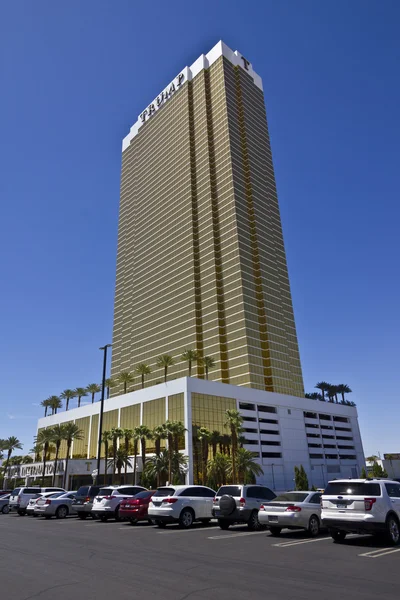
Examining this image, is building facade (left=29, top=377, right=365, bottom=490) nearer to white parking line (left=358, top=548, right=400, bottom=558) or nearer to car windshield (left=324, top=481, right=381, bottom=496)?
car windshield (left=324, top=481, right=381, bottom=496)

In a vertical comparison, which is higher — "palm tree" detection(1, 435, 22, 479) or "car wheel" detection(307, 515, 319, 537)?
"palm tree" detection(1, 435, 22, 479)

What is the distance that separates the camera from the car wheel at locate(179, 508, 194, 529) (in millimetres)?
19438

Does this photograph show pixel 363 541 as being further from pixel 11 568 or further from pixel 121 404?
pixel 121 404

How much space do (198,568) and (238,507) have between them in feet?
29.8

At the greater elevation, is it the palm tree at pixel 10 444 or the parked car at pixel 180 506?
the palm tree at pixel 10 444

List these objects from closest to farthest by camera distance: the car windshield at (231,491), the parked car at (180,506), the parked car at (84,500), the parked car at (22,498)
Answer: the car windshield at (231,491)
the parked car at (180,506)
the parked car at (84,500)
the parked car at (22,498)

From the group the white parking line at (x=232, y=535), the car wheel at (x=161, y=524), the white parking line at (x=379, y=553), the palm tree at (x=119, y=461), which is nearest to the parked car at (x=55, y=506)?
the car wheel at (x=161, y=524)

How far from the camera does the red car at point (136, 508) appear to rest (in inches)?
859

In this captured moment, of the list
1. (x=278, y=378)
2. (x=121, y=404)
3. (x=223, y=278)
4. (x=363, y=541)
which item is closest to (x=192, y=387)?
(x=121, y=404)

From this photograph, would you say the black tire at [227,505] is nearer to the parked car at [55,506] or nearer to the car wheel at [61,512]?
the parked car at [55,506]

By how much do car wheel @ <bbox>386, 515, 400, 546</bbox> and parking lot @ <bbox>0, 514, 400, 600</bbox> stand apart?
20.4 inches

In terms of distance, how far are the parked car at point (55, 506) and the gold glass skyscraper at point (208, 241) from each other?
65167 millimetres

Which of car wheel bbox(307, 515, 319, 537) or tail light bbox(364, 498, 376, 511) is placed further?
car wheel bbox(307, 515, 319, 537)

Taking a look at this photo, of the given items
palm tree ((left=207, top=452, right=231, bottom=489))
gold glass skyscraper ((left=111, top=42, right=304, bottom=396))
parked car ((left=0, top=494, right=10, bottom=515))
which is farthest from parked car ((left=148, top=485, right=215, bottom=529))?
gold glass skyscraper ((left=111, top=42, right=304, bottom=396))
